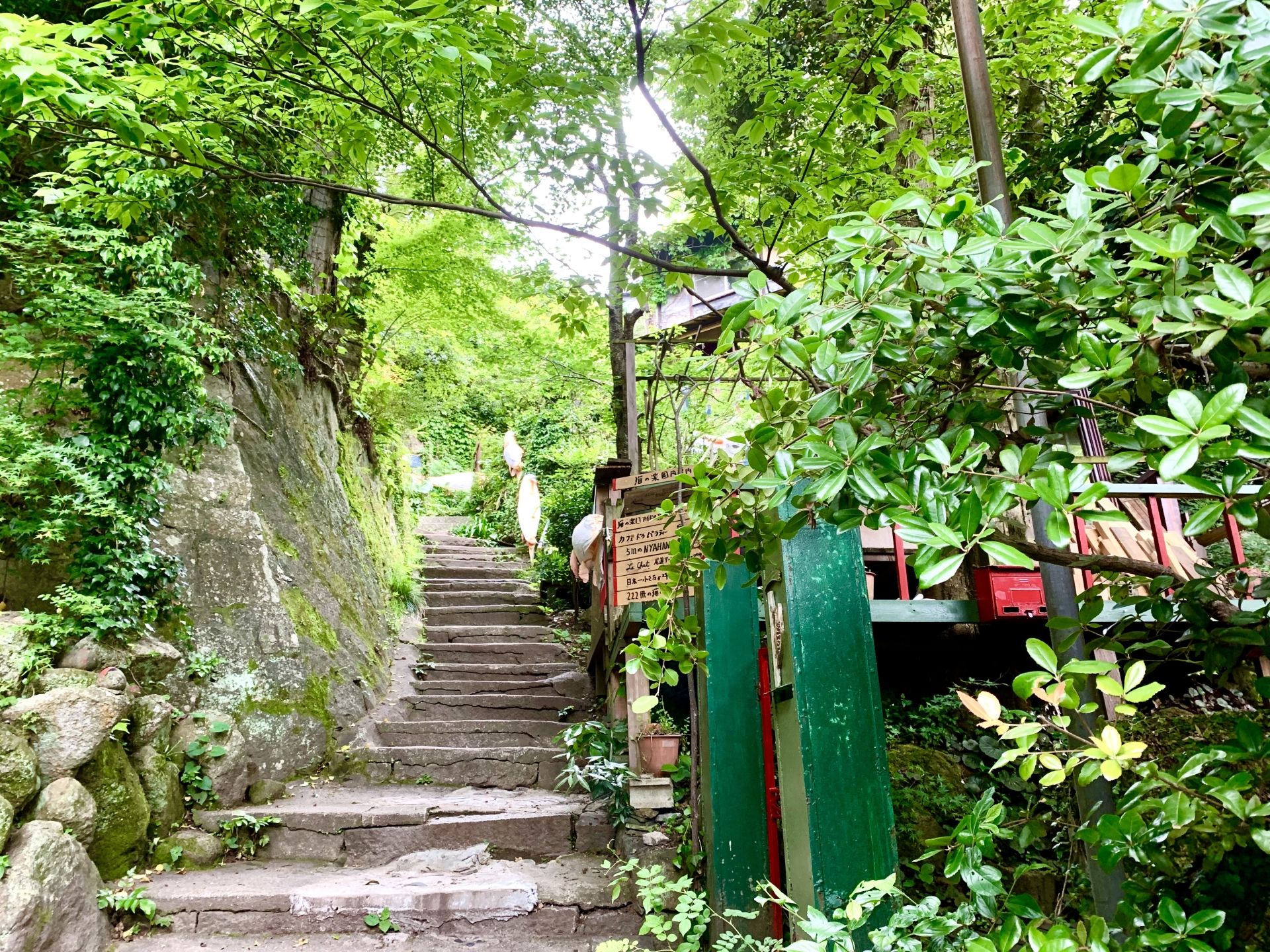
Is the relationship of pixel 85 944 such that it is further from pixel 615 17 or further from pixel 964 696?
pixel 615 17

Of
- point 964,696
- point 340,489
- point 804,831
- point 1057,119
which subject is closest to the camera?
point 964,696

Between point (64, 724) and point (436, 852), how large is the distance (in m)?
1.90

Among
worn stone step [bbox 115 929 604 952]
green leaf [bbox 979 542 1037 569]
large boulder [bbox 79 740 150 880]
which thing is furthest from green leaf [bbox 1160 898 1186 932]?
large boulder [bbox 79 740 150 880]

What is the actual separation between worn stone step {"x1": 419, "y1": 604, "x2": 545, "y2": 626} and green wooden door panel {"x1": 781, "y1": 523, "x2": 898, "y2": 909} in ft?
21.2

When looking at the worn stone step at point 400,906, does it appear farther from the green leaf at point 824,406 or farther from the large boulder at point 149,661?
the green leaf at point 824,406

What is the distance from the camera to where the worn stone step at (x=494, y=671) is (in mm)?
7051

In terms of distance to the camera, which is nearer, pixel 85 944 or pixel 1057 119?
pixel 85 944

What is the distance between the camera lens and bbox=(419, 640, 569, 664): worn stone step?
24.6ft

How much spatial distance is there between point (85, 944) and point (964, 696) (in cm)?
367

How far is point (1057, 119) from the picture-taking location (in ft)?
14.5

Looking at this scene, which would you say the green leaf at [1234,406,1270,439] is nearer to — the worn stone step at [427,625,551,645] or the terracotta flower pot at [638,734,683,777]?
the terracotta flower pot at [638,734,683,777]

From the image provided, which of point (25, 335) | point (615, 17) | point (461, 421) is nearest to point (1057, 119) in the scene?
point (615, 17)

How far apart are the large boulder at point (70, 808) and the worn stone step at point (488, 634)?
453cm

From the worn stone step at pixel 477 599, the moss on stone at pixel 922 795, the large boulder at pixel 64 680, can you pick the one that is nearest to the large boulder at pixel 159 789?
the large boulder at pixel 64 680
